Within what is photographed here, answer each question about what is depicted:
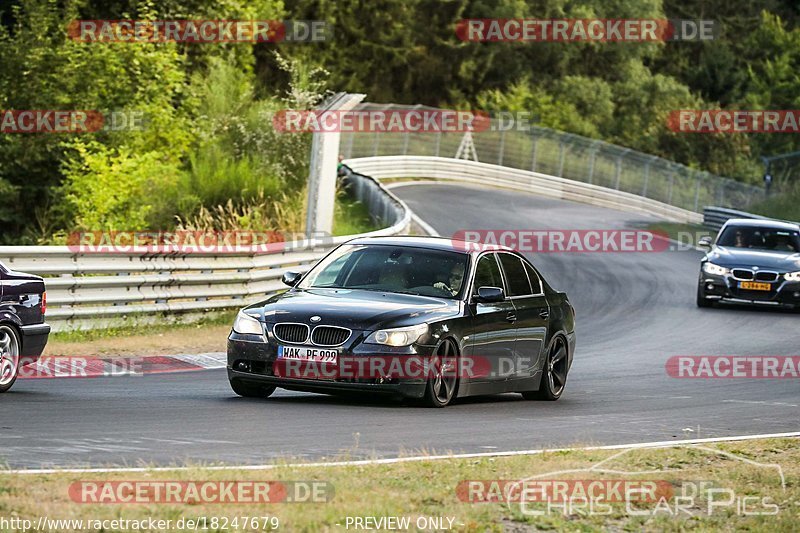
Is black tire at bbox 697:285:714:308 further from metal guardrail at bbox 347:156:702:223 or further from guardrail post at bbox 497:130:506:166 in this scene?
guardrail post at bbox 497:130:506:166

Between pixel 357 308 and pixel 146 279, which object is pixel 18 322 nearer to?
pixel 357 308

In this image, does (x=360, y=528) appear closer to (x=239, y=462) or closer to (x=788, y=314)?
(x=239, y=462)

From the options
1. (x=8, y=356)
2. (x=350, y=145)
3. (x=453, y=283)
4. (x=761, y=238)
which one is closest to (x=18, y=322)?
(x=8, y=356)

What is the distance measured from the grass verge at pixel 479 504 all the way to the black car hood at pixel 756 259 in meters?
16.3

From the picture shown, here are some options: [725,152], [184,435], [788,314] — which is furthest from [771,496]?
[725,152]

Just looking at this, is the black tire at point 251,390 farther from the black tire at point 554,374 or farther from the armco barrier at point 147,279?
the armco barrier at point 147,279

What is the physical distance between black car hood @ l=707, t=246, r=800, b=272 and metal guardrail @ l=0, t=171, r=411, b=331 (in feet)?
24.3

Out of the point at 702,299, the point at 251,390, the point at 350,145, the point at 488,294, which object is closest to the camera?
the point at 251,390

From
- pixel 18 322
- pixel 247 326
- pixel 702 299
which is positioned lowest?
pixel 702 299

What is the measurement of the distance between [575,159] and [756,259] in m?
34.1

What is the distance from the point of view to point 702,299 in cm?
2606

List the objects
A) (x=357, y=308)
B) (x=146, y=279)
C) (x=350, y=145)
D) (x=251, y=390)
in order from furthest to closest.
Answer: (x=350, y=145)
(x=146, y=279)
(x=251, y=390)
(x=357, y=308)

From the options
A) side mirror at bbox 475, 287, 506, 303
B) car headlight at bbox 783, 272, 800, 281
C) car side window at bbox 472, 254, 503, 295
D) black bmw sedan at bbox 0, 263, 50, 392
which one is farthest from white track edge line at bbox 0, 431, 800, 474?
car headlight at bbox 783, 272, 800, 281

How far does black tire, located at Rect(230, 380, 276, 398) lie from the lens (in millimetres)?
12203
